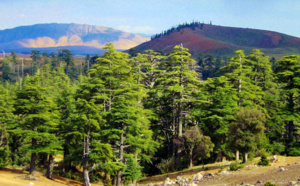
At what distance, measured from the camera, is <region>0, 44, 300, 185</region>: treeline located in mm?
26641

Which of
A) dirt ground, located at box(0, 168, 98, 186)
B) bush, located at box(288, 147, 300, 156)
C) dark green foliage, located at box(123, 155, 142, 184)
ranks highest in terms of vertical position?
bush, located at box(288, 147, 300, 156)

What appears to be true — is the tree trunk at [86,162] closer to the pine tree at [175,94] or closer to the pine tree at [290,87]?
the pine tree at [175,94]

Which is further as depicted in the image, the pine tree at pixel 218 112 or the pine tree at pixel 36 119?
the pine tree at pixel 218 112

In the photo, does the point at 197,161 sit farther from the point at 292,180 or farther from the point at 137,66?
the point at 292,180

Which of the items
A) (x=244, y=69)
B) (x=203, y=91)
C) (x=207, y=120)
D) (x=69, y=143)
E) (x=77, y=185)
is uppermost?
(x=244, y=69)

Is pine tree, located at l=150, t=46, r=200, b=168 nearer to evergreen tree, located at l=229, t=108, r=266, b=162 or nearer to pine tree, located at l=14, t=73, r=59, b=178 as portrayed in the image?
evergreen tree, located at l=229, t=108, r=266, b=162

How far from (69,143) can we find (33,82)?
737 cm

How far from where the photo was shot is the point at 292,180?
1816 centimetres

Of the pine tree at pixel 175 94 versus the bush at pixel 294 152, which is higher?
the pine tree at pixel 175 94

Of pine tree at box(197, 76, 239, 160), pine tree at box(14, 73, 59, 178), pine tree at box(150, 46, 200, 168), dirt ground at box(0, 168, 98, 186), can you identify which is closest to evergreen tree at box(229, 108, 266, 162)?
pine tree at box(197, 76, 239, 160)

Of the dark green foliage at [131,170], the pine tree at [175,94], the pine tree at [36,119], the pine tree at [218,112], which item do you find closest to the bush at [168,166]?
the pine tree at [175,94]

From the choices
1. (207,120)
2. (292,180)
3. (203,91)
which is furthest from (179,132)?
(292,180)

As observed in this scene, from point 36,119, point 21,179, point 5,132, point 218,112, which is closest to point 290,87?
point 218,112

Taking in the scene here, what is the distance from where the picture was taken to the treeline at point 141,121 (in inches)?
1049
